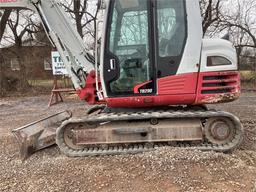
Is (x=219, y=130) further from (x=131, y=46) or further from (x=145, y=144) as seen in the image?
(x=131, y=46)

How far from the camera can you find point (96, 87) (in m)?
5.86

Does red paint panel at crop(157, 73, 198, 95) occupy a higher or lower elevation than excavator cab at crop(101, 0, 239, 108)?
lower

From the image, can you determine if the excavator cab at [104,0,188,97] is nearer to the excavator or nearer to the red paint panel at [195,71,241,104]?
the excavator

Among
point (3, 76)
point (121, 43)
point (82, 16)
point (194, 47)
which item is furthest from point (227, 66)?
point (82, 16)

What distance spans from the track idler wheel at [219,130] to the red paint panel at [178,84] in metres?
0.54

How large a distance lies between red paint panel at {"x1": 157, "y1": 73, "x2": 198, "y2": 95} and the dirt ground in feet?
2.91

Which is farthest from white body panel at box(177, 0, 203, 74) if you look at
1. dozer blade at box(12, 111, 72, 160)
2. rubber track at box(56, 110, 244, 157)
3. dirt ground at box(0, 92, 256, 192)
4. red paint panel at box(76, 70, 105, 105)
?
dozer blade at box(12, 111, 72, 160)

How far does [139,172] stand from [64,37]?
2.83 meters

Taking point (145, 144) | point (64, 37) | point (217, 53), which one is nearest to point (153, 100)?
point (145, 144)

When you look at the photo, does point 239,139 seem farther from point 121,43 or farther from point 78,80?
point 78,80

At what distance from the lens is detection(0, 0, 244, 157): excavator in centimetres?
536

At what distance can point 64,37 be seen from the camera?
246 inches

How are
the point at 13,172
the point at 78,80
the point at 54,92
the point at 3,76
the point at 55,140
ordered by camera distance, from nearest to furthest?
the point at 13,172 → the point at 55,140 → the point at 78,80 → the point at 54,92 → the point at 3,76

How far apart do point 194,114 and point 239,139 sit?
748 millimetres
